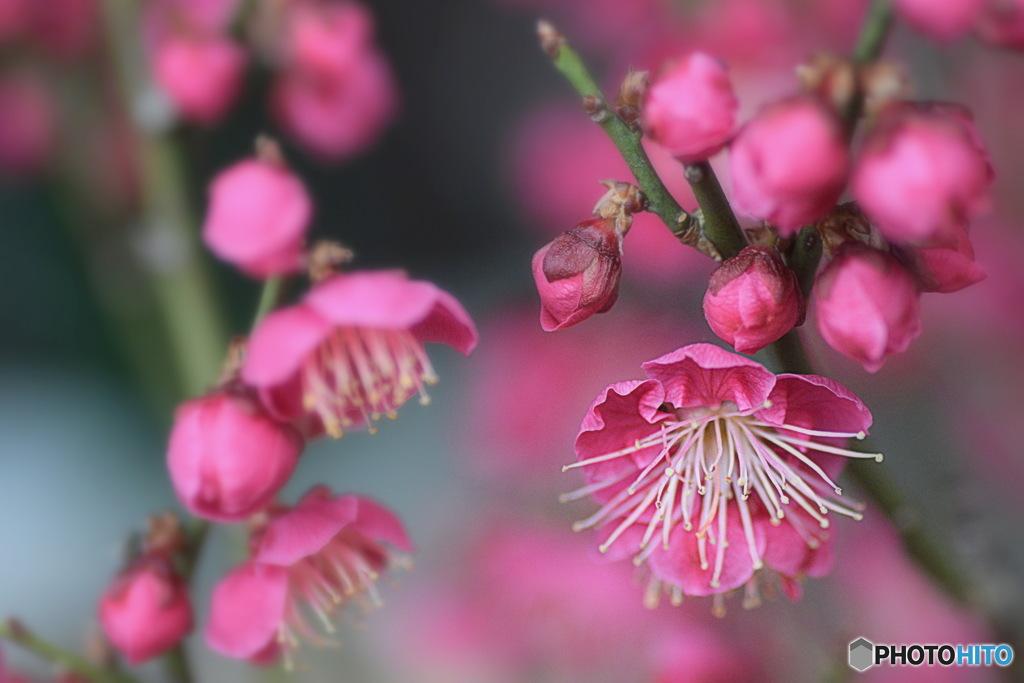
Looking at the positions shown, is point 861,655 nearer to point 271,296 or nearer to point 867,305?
point 867,305

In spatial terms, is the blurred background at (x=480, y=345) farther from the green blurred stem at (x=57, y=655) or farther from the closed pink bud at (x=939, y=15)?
the closed pink bud at (x=939, y=15)

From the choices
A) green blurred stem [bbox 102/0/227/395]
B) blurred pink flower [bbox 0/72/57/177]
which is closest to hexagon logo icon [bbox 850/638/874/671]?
green blurred stem [bbox 102/0/227/395]

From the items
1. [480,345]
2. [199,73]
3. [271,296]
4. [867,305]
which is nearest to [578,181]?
[480,345]

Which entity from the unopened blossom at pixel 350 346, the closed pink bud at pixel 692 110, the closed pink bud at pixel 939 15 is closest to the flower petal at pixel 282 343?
the unopened blossom at pixel 350 346

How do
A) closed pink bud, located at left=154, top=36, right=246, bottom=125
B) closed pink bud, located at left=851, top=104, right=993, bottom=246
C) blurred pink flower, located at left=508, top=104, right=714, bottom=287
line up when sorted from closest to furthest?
closed pink bud, located at left=851, top=104, right=993, bottom=246
closed pink bud, located at left=154, top=36, right=246, bottom=125
blurred pink flower, located at left=508, top=104, right=714, bottom=287

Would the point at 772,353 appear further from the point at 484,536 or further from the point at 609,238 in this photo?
the point at 484,536

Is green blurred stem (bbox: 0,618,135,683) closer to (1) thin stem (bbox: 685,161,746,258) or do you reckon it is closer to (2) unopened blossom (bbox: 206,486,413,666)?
(2) unopened blossom (bbox: 206,486,413,666)

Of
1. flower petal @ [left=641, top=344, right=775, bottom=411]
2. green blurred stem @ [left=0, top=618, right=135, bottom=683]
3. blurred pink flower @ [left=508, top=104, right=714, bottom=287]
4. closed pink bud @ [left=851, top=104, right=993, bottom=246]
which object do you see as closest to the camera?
closed pink bud @ [left=851, top=104, right=993, bottom=246]

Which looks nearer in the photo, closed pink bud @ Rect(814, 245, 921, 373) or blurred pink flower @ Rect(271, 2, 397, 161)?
closed pink bud @ Rect(814, 245, 921, 373)
